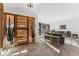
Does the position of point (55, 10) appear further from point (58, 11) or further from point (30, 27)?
point (30, 27)

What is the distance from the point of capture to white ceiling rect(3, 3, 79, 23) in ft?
6.09

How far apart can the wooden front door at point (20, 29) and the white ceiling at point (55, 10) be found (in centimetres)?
19

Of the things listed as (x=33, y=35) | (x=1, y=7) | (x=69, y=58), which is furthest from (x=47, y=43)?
(x=1, y=7)

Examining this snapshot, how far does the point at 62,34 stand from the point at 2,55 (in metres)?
0.99

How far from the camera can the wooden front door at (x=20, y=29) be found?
6.17 ft

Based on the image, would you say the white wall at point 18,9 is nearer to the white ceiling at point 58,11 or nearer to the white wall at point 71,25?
the white ceiling at point 58,11

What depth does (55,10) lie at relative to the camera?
1885 millimetres

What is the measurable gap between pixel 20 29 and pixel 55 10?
62 centimetres

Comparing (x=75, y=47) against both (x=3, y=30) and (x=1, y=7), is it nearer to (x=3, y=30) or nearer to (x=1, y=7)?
(x=3, y=30)

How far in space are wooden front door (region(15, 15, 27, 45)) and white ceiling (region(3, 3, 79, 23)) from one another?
19 cm

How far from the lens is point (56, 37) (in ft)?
6.26

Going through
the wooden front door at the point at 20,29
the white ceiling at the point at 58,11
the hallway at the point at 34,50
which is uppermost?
the white ceiling at the point at 58,11

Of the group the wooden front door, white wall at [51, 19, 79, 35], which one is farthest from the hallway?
white wall at [51, 19, 79, 35]

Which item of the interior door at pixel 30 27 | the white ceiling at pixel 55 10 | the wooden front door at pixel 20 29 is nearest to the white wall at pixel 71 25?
the white ceiling at pixel 55 10
